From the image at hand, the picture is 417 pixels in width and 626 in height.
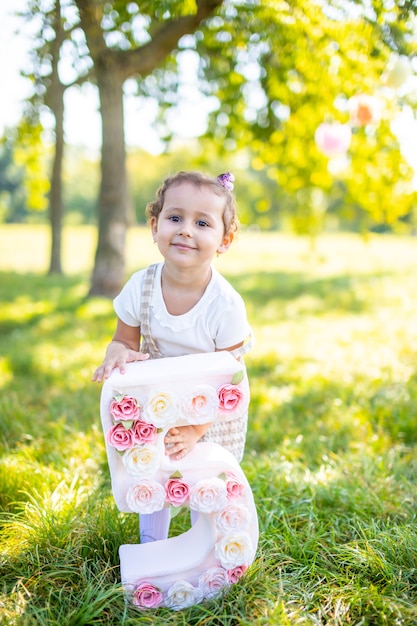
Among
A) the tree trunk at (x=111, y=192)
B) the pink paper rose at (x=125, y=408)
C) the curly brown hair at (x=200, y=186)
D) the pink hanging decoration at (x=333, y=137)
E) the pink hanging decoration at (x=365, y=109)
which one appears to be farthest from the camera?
the tree trunk at (x=111, y=192)

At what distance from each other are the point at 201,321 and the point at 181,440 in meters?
0.43

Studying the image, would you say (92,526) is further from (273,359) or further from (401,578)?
(273,359)

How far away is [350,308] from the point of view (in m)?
8.29

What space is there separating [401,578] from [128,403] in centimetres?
108

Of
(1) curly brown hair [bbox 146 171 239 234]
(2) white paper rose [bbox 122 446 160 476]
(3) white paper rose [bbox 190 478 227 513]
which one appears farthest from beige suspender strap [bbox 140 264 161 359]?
(3) white paper rose [bbox 190 478 227 513]

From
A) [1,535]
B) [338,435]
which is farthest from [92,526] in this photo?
[338,435]

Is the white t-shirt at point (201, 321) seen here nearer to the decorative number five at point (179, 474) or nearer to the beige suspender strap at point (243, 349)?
the beige suspender strap at point (243, 349)

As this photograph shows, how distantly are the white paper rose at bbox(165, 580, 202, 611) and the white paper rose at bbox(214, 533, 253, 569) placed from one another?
0.46ft

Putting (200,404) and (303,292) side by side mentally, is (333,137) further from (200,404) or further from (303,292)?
(200,404)

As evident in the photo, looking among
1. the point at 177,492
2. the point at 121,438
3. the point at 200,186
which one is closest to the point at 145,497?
the point at 177,492

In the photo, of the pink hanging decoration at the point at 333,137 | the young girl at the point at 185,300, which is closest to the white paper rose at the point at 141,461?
the young girl at the point at 185,300

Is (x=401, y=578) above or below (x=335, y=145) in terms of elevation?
below

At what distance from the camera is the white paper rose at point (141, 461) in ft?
6.31

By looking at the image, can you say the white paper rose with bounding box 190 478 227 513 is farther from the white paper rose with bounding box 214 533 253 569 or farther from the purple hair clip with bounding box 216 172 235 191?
the purple hair clip with bounding box 216 172 235 191
